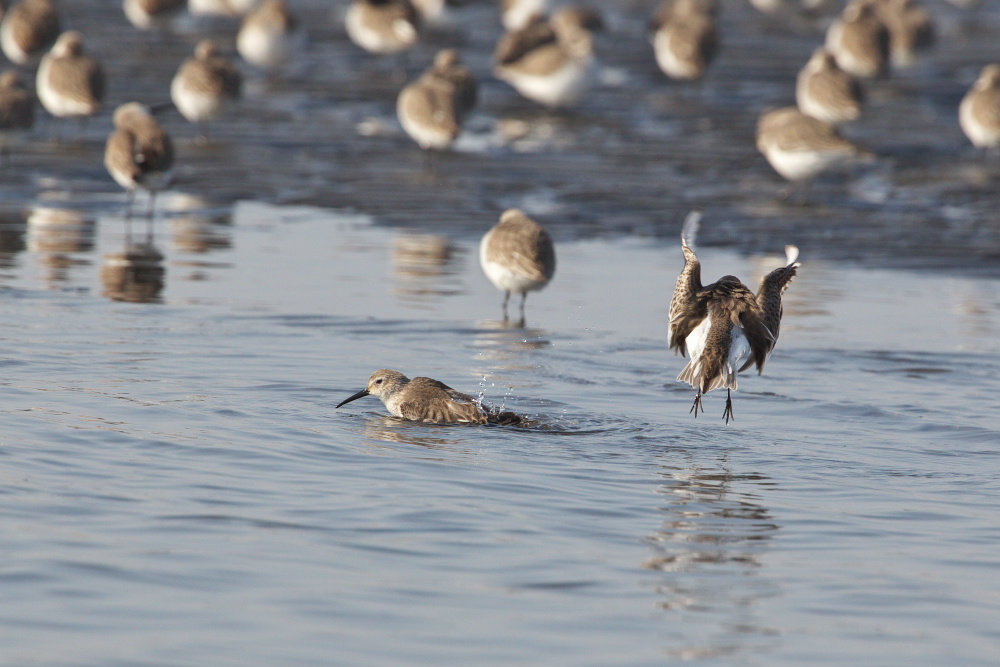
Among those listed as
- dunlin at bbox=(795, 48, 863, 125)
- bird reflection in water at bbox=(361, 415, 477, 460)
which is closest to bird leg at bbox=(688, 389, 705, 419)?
bird reflection in water at bbox=(361, 415, 477, 460)

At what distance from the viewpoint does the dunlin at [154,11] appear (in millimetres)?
31094

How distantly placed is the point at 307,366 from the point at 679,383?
239 centimetres

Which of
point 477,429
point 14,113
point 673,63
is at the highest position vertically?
point 673,63

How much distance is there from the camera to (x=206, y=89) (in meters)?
21.6

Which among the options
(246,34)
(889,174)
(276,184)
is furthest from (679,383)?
(246,34)

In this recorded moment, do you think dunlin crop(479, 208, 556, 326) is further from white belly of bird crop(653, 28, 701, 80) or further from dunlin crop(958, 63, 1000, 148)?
white belly of bird crop(653, 28, 701, 80)

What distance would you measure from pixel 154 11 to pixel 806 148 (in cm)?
1696

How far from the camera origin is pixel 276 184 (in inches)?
743

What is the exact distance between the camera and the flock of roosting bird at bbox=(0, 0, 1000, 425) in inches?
353

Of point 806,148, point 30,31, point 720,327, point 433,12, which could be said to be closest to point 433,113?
point 806,148

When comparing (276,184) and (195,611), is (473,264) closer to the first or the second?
(276,184)

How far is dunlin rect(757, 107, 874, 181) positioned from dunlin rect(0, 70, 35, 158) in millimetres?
8806

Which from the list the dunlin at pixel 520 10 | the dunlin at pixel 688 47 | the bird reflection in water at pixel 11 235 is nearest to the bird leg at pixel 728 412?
the bird reflection in water at pixel 11 235

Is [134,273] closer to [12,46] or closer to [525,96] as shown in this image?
[12,46]
